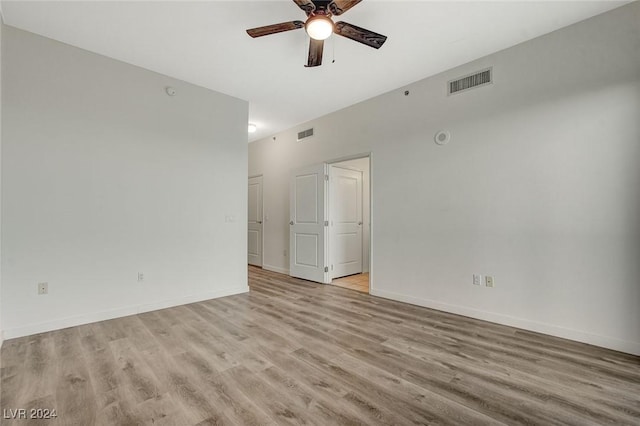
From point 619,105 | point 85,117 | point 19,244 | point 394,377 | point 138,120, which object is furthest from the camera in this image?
point 138,120

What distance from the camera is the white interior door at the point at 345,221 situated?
5117mm

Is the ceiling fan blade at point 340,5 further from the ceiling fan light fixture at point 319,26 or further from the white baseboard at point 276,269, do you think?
the white baseboard at point 276,269

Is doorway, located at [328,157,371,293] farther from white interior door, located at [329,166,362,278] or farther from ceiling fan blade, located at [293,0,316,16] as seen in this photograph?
ceiling fan blade, located at [293,0,316,16]

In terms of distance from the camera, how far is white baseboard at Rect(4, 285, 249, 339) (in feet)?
8.87

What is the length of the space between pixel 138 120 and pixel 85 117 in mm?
507

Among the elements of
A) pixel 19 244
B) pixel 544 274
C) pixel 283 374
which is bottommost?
pixel 283 374

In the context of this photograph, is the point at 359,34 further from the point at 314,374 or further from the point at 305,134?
the point at 305,134

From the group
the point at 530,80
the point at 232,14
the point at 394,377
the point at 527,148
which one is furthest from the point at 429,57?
the point at 394,377

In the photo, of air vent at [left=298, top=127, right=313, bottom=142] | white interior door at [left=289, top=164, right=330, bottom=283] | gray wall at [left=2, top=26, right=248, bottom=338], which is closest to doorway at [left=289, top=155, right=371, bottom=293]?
white interior door at [left=289, top=164, right=330, bottom=283]

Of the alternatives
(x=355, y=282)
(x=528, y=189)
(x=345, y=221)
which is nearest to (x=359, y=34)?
(x=528, y=189)

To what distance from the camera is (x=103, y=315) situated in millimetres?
3127

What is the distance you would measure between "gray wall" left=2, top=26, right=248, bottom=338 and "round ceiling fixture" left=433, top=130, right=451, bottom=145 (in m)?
2.94

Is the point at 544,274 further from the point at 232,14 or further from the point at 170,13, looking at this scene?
the point at 170,13

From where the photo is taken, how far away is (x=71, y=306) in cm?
296
